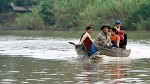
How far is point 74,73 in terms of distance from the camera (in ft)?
57.3

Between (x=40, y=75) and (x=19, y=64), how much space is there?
4.56 m

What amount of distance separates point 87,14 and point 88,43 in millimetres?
54543

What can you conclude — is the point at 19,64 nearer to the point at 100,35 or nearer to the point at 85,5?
the point at 100,35

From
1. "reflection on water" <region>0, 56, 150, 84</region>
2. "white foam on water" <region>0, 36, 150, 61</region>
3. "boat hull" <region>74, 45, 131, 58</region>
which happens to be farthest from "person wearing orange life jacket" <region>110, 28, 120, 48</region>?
"reflection on water" <region>0, 56, 150, 84</region>

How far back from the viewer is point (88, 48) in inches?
905

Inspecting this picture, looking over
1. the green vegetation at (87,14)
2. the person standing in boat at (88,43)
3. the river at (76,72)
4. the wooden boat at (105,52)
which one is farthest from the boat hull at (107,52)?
the green vegetation at (87,14)

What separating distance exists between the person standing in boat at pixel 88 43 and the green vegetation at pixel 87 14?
156 feet

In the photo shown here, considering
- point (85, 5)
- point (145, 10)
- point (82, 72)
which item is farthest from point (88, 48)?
point (85, 5)

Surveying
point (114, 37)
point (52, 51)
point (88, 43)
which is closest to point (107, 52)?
point (114, 37)

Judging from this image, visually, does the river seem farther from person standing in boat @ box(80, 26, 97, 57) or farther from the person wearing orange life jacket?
the person wearing orange life jacket

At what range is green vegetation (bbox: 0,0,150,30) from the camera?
7319cm

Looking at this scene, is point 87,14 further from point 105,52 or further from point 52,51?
point 105,52

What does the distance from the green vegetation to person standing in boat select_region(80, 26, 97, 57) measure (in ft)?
156

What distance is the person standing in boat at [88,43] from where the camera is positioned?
2266 centimetres
